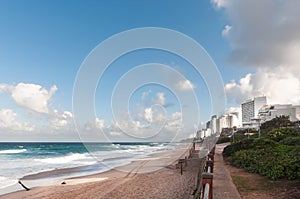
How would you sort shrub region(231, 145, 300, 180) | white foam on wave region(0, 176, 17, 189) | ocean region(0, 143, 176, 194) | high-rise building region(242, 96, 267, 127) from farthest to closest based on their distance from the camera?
high-rise building region(242, 96, 267, 127)
ocean region(0, 143, 176, 194)
white foam on wave region(0, 176, 17, 189)
shrub region(231, 145, 300, 180)

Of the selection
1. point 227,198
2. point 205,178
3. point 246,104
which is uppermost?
point 246,104

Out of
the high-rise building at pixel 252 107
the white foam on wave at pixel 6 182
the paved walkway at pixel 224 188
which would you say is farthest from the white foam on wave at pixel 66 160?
the high-rise building at pixel 252 107

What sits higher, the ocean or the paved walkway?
the paved walkway

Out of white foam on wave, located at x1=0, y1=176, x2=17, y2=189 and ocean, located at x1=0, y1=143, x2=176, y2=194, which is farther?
ocean, located at x1=0, y1=143, x2=176, y2=194

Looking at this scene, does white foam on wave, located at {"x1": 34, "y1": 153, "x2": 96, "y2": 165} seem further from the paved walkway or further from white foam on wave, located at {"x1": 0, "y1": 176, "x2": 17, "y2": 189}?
the paved walkway

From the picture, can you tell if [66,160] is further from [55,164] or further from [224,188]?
[224,188]

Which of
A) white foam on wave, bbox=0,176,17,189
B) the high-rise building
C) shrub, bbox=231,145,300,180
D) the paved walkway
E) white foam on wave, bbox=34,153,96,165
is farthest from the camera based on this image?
the high-rise building

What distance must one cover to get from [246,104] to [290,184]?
139m

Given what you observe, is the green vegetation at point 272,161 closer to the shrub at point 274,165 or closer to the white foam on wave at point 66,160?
the shrub at point 274,165

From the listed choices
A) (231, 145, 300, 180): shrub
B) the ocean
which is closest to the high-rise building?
the ocean

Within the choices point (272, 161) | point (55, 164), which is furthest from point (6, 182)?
point (272, 161)

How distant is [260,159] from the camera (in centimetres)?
1200

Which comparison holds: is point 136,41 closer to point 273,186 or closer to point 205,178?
point 273,186

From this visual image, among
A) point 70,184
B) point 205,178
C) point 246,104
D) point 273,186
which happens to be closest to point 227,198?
point 273,186
